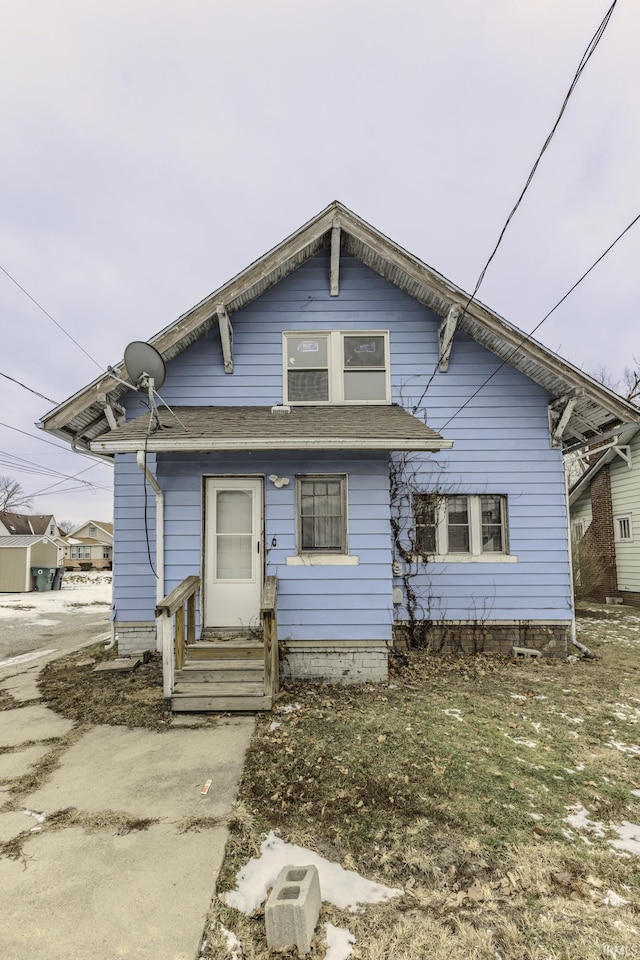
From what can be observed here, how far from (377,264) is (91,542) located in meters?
59.6

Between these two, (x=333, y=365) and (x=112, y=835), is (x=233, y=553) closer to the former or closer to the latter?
(x=333, y=365)

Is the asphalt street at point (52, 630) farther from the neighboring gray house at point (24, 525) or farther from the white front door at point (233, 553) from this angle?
the neighboring gray house at point (24, 525)

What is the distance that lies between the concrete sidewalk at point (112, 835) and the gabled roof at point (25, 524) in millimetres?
33292

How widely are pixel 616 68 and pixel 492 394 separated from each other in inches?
176

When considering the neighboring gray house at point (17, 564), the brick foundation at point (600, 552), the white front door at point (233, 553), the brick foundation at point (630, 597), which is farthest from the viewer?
the neighboring gray house at point (17, 564)

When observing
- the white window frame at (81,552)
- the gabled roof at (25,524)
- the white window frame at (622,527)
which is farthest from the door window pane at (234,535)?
the white window frame at (81,552)

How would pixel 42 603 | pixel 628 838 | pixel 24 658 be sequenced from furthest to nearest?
pixel 42 603 → pixel 24 658 → pixel 628 838

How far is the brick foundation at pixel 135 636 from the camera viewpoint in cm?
748

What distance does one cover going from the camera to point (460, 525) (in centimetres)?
802

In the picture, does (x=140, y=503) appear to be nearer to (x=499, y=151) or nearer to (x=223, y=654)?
(x=223, y=654)

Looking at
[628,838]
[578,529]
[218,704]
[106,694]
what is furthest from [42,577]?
[628,838]

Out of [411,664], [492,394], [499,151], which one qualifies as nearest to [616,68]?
[499,151]

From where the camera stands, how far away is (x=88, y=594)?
23000 millimetres

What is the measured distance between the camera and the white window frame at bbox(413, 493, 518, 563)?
7.84 meters
